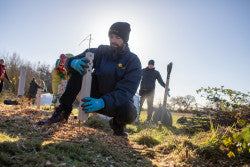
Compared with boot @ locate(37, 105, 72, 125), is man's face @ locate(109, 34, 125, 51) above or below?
above

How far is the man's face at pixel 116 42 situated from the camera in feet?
8.97

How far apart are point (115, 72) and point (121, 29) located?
699 mm

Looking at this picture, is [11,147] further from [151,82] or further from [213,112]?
[151,82]

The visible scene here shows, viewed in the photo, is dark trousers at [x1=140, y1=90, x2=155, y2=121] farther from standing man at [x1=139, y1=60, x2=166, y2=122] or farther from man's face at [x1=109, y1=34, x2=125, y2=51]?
man's face at [x1=109, y1=34, x2=125, y2=51]

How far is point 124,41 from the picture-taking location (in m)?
2.83

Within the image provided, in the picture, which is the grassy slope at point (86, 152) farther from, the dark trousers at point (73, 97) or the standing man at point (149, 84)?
the standing man at point (149, 84)

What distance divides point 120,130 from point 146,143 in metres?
0.54

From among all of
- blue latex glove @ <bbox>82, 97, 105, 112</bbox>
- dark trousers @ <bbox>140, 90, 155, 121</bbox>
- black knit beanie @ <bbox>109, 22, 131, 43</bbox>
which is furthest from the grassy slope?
dark trousers @ <bbox>140, 90, 155, 121</bbox>

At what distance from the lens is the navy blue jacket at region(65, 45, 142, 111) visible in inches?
101

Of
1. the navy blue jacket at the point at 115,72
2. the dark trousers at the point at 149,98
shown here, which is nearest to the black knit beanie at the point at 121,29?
the navy blue jacket at the point at 115,72

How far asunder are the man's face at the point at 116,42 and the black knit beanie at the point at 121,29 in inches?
2.0

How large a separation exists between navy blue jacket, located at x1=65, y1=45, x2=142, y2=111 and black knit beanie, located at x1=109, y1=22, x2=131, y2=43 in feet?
0.72

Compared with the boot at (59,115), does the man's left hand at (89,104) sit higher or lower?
higher

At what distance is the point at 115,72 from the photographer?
2.68 metres
